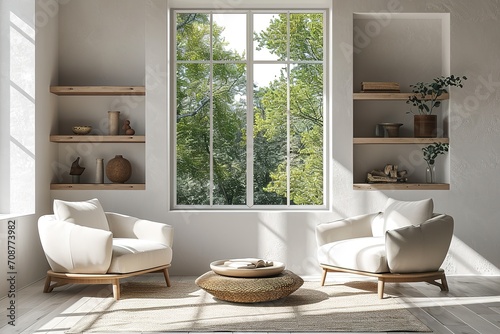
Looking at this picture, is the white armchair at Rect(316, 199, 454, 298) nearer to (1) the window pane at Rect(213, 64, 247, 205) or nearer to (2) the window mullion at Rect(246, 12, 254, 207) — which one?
(2) the window mullion at Rect(246, 12, 254, 207)

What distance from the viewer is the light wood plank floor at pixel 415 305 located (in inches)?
181

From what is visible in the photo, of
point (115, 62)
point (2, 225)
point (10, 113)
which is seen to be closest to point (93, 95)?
point (115, 62)

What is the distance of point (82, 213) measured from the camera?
601 centimetres

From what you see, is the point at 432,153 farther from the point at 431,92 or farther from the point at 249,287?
the point at 249,287

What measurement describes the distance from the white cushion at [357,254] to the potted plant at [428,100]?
1504 millimetres

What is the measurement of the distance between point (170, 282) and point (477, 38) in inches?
158

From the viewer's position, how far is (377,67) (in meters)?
7.41

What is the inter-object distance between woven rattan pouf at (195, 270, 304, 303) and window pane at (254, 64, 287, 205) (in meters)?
2.06

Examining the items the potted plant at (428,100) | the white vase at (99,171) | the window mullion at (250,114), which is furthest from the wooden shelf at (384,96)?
the white vase at (99,171)

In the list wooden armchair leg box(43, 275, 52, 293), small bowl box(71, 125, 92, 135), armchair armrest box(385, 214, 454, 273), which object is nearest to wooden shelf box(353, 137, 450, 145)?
armchair armrest box(385, 214, 454, 273)

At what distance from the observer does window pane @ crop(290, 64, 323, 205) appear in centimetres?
732

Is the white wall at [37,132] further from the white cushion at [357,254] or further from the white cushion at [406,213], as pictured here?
the white cushion at [406,213]

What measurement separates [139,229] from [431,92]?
3.27 meters

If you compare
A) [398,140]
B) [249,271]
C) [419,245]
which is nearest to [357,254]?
[419,245]
